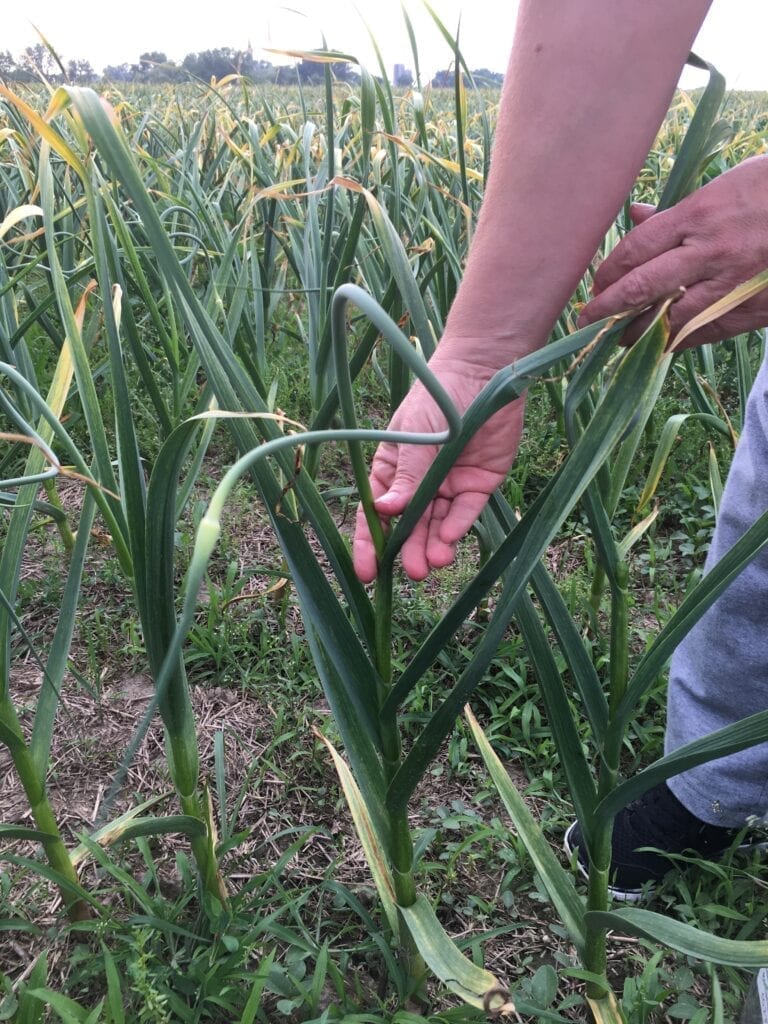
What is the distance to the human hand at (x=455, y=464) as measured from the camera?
705 millimetres

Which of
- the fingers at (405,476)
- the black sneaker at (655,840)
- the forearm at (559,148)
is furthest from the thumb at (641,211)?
the black sneaker at (655,840)

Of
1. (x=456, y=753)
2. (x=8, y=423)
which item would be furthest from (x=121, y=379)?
(x=8, y=423)

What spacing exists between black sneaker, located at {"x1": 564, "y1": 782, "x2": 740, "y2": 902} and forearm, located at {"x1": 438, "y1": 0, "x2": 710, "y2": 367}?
0.64 meters

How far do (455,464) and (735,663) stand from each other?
464mm

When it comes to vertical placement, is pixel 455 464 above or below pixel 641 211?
below

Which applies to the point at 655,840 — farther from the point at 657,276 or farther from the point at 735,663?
the point at 657,276

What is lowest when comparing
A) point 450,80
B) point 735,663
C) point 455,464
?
point 735,663

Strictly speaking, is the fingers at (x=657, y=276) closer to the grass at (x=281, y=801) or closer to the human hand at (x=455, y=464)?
the human hand at (x=455, y=464)

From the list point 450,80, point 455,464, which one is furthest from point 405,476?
point 450,80

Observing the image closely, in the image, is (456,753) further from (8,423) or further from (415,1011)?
(8,423)

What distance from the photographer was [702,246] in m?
0.62

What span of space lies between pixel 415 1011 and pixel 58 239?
1.39m

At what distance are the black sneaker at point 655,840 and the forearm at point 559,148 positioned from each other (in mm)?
637

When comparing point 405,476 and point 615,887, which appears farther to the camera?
point 615,887
